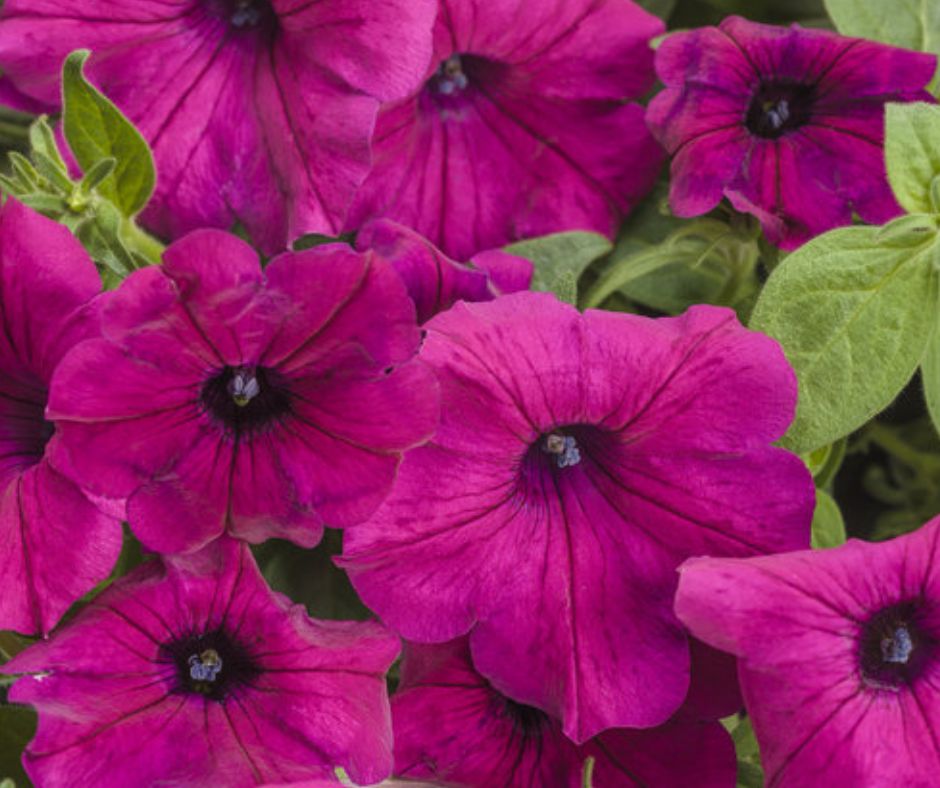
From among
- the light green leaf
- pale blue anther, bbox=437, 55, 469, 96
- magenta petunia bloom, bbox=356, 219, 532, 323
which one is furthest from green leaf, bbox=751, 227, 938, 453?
pale blue anther, bbox=437, 55, 469, 96

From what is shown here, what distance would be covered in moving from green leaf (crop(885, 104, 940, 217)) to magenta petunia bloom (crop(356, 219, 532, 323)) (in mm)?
197

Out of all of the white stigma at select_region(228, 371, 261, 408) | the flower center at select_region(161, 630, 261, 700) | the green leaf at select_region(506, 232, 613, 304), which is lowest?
the flower center at select_region(161, 630, 261, 700)

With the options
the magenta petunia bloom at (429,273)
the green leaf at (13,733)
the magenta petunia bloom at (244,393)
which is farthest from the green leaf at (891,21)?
the green leaf at (13,733)

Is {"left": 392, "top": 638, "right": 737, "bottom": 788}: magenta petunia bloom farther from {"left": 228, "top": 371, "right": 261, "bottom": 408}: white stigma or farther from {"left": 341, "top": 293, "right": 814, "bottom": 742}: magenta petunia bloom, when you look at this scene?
{"left": 228, "top": 371, "right": 261, "bottom": 408}: white stigma

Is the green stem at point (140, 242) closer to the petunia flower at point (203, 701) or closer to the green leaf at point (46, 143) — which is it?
the green leaf at point (46, 143)

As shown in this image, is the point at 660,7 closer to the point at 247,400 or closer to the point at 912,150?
the point at 912,150

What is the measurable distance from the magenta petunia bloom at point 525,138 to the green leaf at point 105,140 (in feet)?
0.42

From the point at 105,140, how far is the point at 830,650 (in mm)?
419

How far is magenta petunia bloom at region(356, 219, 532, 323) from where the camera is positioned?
2.29 ft

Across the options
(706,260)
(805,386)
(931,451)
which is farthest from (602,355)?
(931,451)

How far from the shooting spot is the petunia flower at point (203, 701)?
0.65 meters

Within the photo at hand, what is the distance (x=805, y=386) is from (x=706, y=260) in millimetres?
167

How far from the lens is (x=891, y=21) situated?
86 centimetres

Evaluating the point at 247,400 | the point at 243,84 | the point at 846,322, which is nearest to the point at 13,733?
the point at 247,400
